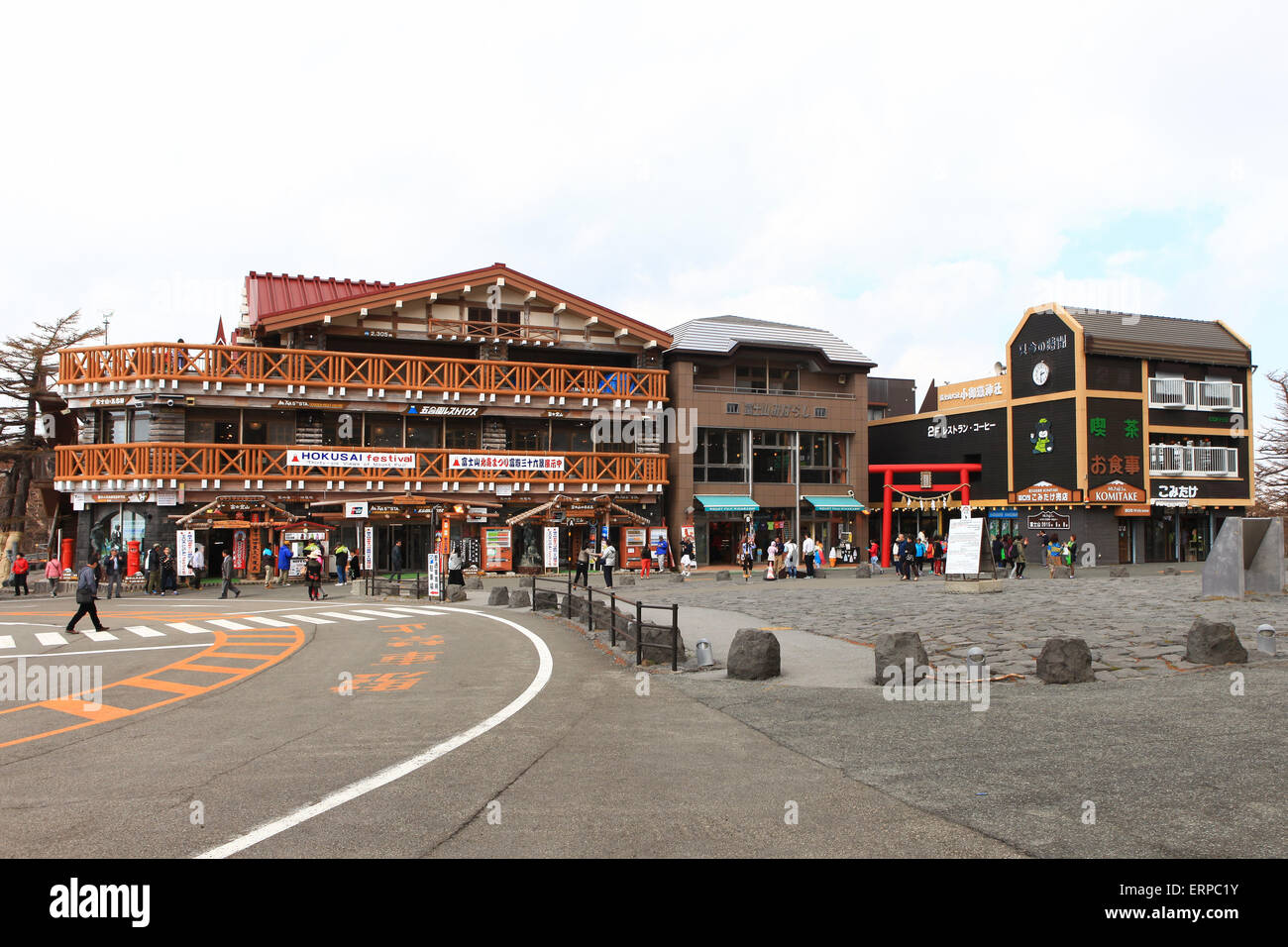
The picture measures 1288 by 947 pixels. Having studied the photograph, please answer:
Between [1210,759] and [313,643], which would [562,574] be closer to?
[313,643]

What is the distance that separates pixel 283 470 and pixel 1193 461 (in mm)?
44286

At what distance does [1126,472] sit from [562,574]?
92.1 feet

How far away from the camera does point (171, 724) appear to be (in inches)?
381

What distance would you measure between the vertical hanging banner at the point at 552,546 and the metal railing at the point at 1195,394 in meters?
30.4

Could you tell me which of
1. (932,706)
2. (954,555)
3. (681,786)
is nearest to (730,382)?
(954,555)

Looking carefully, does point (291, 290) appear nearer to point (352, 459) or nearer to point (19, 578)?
point (352, 459)

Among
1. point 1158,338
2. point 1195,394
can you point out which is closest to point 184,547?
point 1158,338

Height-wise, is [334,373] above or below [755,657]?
above

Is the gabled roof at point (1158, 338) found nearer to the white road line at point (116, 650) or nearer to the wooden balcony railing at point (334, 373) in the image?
the wooden balcony railing at point (334, 373)

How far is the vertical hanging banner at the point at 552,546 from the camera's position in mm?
40562

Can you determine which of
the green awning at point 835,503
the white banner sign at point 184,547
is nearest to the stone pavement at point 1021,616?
the green awning at point 835,503

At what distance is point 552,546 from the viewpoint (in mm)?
40750

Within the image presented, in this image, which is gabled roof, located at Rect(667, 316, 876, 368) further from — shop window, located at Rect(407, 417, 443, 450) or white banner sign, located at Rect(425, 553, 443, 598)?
white banner sign, located at Rect(425, 553, 443, 598)
